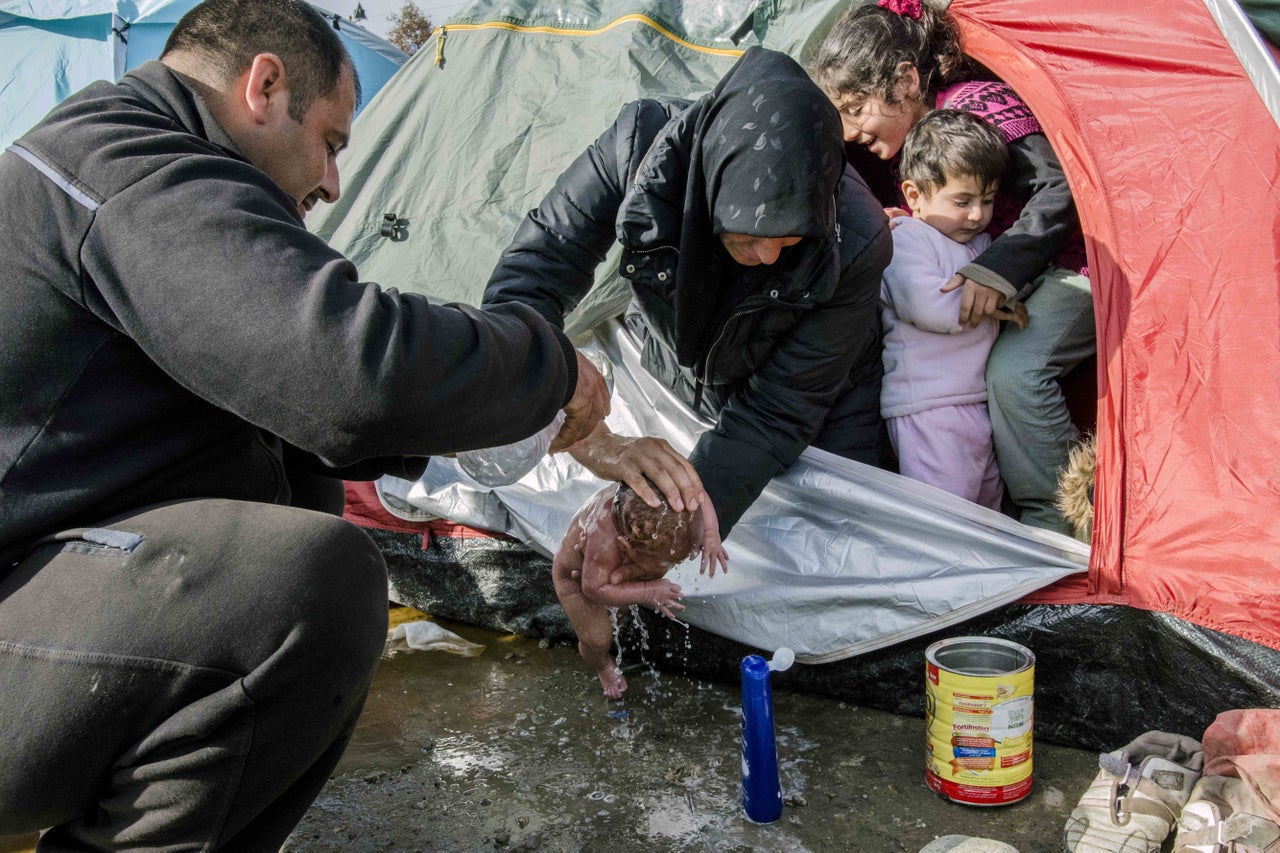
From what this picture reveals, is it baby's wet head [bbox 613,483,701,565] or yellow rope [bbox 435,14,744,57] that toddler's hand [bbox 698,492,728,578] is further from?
yellow rope [bbox 435,14,744,57]

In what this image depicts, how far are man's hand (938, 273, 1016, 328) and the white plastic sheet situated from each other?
414 mm

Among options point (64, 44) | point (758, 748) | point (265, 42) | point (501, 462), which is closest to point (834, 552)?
point (758, 748)

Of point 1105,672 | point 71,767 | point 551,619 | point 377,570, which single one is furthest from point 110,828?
point 1105,672

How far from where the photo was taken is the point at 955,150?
233 centimetres

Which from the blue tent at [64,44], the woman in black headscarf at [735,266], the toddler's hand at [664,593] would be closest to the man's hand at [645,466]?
the woman in black headscarf at [735,266]

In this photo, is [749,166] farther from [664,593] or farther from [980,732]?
[980,732]

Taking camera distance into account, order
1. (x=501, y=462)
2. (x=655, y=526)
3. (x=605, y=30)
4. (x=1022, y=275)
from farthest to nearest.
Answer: (x=605, y=30) < (x=501, y=462) < (x=1022, y=275) < (x=655, y=526)

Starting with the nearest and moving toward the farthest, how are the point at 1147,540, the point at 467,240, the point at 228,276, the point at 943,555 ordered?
the point at 228,276
the point at 1147,540
the point at 943,555
the point at 467,240

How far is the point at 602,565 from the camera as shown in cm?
217

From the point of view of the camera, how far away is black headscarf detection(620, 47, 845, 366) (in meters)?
1.81

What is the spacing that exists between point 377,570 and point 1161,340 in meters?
1.50

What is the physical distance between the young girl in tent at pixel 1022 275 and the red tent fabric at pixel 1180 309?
19 cm

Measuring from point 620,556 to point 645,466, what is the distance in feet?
0.74

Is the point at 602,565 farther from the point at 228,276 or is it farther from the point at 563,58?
the point at 563,58
